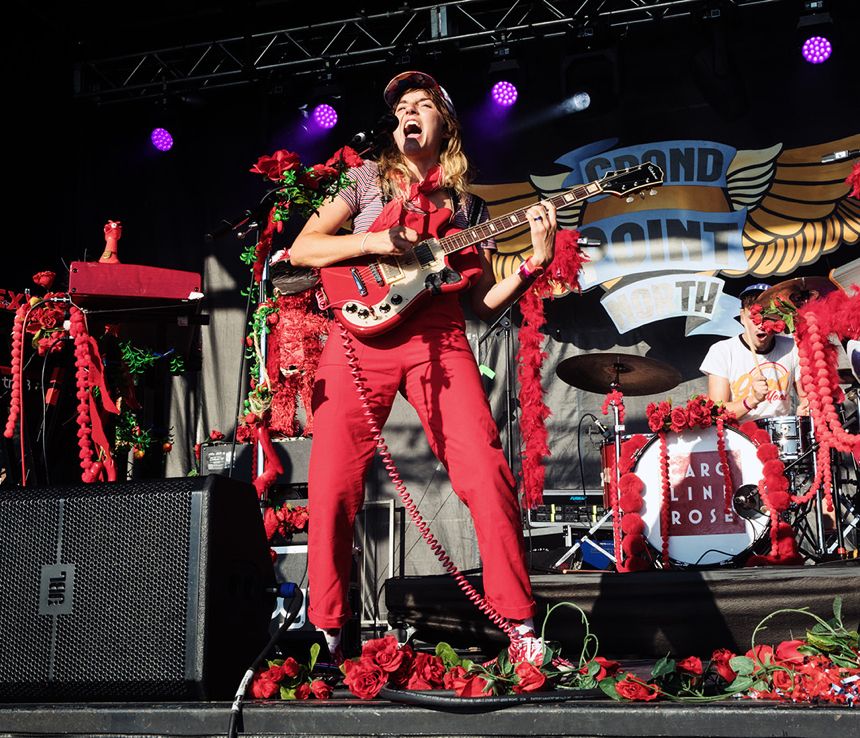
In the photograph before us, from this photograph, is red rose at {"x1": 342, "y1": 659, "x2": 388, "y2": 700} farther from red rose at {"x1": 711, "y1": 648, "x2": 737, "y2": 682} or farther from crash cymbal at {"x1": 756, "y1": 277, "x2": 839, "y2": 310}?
crash cymbal at {"x1": 756, "y1": 277, "x2": 839, "y2": 310}

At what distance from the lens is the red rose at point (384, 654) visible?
5.65 ft

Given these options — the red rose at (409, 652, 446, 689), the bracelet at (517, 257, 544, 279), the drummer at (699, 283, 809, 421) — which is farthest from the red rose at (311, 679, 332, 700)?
the drummer at (699, 283, 809, 421)

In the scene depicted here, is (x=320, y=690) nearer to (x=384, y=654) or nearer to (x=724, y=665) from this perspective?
(x=384, y=654)

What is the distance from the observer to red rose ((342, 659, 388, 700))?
1.65 m

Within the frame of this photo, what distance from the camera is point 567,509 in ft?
16.8

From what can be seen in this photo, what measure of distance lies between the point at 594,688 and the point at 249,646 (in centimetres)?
80

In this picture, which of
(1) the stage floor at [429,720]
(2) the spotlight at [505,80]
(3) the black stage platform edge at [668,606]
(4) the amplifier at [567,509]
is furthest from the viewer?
(2) the spotlight at [505,80]

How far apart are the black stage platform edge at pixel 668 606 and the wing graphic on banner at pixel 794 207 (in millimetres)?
3157

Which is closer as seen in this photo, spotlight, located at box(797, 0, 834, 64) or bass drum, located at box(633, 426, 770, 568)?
bass drum, located at box(633, 426, 770, 568)

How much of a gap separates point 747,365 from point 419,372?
354 cm

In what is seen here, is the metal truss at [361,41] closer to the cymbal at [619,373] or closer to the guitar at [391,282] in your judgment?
the cymbal at [619,373]

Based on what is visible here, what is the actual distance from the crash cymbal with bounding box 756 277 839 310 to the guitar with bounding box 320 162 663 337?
11.1ft

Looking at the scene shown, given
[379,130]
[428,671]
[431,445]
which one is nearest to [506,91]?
[379,130]

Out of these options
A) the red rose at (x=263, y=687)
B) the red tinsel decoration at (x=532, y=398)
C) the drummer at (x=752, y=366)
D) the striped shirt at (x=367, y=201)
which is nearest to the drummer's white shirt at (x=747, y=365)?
the drummer at (x=752, y=366)
